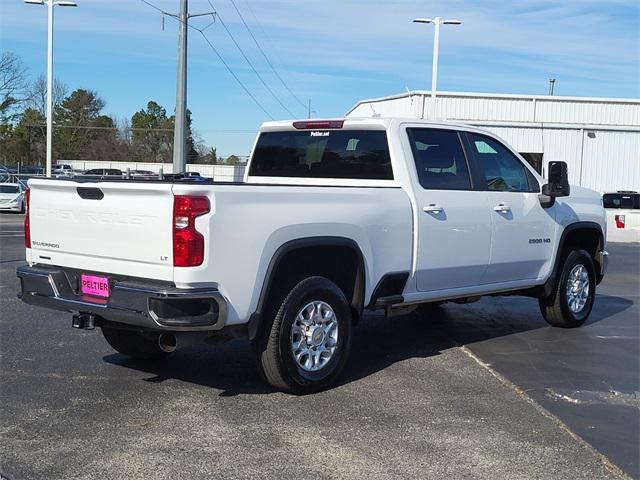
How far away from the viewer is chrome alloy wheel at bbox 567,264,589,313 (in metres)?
8.57

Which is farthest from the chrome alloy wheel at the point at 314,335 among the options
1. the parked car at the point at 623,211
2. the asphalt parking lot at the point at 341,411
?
the parked car at the point at 623,211

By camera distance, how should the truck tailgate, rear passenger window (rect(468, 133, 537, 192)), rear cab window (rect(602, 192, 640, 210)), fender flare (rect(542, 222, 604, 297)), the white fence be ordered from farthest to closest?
the white fence, rear cab window (rect(602, 192, 640, 210)), fender flare (rect(542, 222, 604, 297)), rear passenger window (rect(468, 133, 537, 192)), the truck tailgate

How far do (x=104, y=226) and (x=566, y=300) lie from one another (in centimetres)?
541

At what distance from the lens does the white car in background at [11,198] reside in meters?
29.6

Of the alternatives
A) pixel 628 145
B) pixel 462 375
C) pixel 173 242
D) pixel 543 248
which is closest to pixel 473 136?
pixel 543 248

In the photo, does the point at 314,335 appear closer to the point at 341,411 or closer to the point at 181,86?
the point at 341,411

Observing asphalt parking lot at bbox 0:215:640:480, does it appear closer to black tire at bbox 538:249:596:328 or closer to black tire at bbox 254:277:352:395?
black tire at bbox 254:277:352:395

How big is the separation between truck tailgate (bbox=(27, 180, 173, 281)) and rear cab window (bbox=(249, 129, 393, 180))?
242 cm

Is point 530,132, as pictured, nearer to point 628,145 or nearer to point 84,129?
point 628,145

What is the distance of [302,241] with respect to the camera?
5.48 metres

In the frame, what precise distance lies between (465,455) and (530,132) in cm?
3332

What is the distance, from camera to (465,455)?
457 cm

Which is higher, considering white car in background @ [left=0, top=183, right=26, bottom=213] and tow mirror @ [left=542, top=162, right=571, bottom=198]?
tow mirror @ [left=542, top=162, right=571, bottom=198]

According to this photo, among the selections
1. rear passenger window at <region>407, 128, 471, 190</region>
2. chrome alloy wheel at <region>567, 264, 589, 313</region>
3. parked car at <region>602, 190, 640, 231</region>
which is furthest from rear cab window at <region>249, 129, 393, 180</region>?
parked car at <region>602, 190, 640, 231</region>
